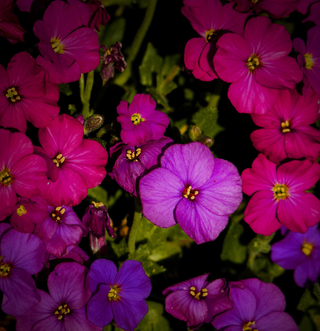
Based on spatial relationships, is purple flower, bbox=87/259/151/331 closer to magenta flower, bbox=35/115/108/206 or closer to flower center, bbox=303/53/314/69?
magenta flower, bbox=35/115/108/206

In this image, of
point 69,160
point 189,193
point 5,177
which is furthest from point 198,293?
point 5,177

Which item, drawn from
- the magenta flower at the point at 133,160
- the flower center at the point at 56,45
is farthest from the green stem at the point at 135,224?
the flower center at the point at 56,45

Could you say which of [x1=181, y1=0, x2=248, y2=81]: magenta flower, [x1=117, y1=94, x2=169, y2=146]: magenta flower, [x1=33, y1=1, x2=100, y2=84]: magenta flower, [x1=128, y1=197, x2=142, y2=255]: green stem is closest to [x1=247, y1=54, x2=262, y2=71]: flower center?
[x1=181, y1=0, x2=248, y2=81]: magenta flower

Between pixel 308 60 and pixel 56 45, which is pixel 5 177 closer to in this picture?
pixel 56 45

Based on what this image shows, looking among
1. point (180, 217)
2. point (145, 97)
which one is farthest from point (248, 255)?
point (145, 97)

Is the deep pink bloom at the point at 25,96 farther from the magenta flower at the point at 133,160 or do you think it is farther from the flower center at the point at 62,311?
the flower center at the point at 62,311

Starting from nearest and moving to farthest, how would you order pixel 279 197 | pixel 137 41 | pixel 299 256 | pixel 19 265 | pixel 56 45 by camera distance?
pixel 19 265 → pixel 56 45 → pixel 279 197 → pixel 299 256 → pixel 137 41
